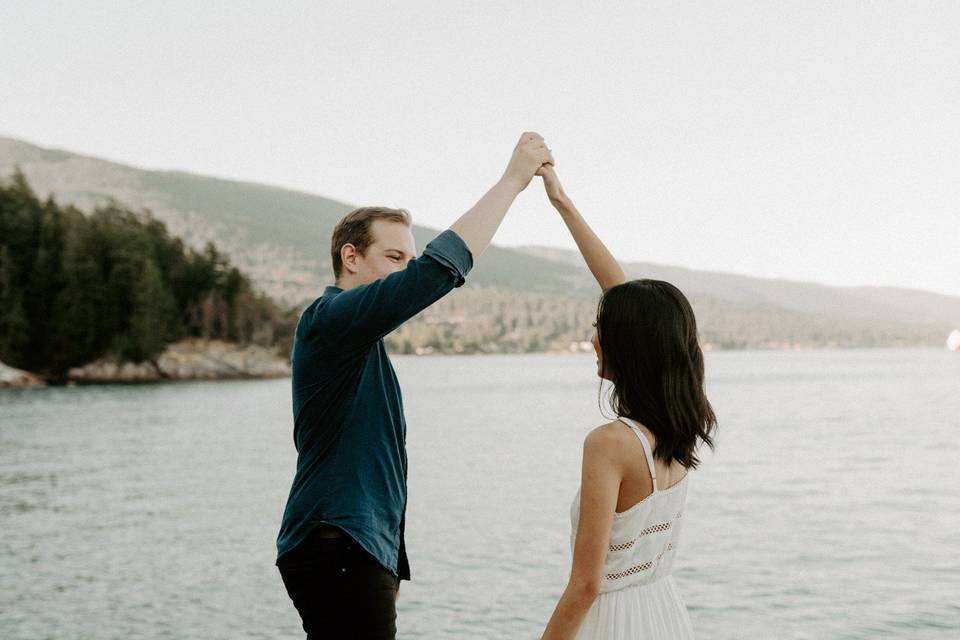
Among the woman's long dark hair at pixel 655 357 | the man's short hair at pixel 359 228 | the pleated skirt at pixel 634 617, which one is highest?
the man's short hair at pixel 359 228

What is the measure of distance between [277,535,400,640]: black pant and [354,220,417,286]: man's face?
0.87 meters

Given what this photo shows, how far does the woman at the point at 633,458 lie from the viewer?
2.96 m

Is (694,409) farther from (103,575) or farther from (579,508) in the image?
(103,575)

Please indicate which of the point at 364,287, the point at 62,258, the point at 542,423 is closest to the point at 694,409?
the point at 364,287

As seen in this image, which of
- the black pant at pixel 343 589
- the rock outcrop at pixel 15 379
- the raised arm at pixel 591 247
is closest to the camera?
the black pant at pixel 343 589

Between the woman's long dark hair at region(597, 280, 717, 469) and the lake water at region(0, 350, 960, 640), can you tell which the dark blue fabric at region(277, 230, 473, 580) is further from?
the lake water at region(0, 350, 960, 640)

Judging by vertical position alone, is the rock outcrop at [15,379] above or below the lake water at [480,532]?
below

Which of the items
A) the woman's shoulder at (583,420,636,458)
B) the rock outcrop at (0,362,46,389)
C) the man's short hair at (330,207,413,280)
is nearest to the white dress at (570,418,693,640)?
the woman's shoulder at (583,420,636,458)

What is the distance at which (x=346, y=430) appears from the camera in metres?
3.12

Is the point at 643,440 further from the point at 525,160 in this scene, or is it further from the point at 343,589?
the point at 343,589

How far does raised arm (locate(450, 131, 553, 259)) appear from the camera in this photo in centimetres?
292

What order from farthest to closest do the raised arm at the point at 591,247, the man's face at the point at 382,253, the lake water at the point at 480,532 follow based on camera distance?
the lake water at the point at 480,532 < the raised arm at the point at 591,247 < the man's face at the point at 382,253

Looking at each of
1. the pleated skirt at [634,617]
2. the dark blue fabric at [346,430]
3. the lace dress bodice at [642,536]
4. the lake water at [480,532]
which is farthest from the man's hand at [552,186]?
the lake water at [480,532]

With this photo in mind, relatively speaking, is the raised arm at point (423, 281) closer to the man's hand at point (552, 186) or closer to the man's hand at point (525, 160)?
the man's hand at point (525, 160)
